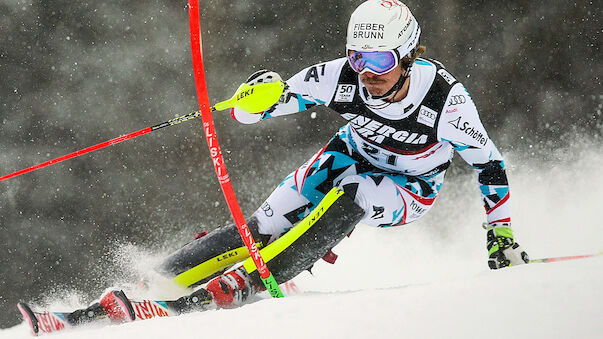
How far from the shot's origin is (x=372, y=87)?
2943 mm

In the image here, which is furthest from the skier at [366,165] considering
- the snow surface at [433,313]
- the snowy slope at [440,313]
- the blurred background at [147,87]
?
the blurred background at [147,87]

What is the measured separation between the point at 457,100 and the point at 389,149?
0.45 m

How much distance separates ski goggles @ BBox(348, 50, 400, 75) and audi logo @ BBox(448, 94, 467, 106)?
0.35 meters

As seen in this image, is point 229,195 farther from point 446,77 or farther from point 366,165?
point 446,77

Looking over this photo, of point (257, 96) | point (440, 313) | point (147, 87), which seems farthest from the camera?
point (147, 87)

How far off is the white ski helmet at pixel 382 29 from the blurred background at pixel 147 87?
127 inches

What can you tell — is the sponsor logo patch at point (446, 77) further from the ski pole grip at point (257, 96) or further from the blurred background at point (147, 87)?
the blurred background at point (147, 87)

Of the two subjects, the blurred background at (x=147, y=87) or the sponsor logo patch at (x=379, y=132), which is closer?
the sponsor logo patch at (x=379, y=132)

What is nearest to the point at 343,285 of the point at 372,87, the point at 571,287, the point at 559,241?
the point at 559,241

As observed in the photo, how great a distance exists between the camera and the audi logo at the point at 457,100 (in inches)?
117

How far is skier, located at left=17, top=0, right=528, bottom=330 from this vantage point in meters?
2.88

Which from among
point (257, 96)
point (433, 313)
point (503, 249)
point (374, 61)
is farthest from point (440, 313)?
point (257, 96)

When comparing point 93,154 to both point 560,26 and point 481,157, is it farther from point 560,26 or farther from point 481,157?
point 560,26

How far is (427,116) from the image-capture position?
9.90ft
